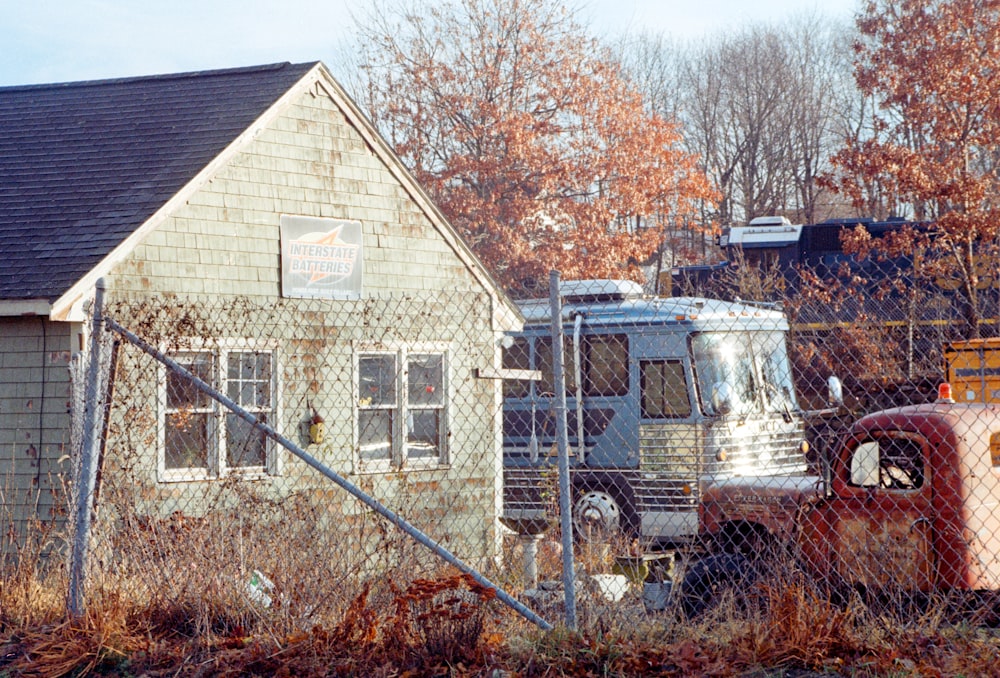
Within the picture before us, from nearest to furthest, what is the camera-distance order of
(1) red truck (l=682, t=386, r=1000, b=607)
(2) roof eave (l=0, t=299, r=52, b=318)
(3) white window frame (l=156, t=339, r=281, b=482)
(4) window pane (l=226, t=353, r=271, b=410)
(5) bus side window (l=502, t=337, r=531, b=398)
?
(1) red truck (l=682, t=386, r=1000, b=607) → (2) roof eave (l=0, t=299, r=52, b=318) → (3) white window frame (l=156, t=339, r=281, b=482) → (4) window pane (l=226, t=353, r=271, b=410) → (5) bus side window (l=502, t=337, r=531, b=398)

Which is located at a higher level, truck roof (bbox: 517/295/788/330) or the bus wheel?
truck roof (bbox: 517/295/788/330)

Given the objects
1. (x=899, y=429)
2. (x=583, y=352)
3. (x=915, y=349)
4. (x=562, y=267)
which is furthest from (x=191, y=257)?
(x=562, y=267)

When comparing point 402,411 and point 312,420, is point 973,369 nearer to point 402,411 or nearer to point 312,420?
point 402,411

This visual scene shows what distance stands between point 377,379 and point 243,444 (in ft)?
6.51

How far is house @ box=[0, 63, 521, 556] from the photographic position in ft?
37.2

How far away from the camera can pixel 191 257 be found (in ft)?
40.0

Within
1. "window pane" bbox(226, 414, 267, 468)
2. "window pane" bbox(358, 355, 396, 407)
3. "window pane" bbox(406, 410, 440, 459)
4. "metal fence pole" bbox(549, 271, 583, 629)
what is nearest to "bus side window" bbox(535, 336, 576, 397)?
"window pane" bbox(406, 410, 440, 459)

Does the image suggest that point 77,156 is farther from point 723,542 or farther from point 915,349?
point 915,349

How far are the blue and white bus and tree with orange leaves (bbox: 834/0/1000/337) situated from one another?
4.88 meters

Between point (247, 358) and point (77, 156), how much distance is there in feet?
11.4

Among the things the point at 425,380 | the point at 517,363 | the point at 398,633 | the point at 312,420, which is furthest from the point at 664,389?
the point at 398,633

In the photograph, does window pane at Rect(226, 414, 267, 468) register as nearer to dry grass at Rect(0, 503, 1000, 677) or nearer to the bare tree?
dry grass at Rect(0, 503, 1000, 677)

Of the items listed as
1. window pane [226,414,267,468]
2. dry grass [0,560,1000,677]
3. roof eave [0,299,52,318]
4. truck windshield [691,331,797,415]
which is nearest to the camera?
dry grass [0,560,1000,677]

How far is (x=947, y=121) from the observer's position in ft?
61.0
